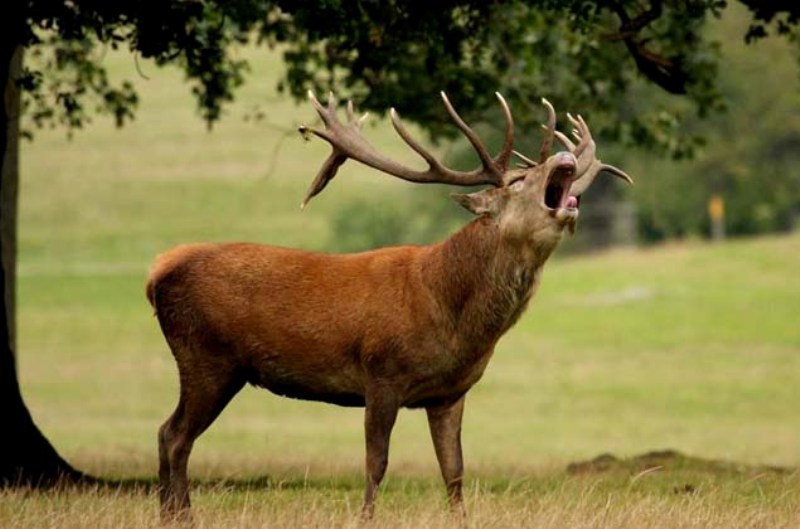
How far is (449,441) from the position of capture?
432 inches

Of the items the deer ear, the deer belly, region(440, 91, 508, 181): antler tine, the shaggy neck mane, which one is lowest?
the deer belly

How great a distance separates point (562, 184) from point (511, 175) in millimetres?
325

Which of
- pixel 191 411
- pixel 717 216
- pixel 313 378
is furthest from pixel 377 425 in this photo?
pixel 717 216

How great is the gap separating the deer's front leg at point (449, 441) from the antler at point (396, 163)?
4.18 feet

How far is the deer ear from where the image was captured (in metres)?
10.6

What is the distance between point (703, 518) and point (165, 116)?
268 ft

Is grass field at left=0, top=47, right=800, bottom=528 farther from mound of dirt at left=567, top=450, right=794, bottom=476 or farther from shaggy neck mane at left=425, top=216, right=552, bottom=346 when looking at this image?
shaggy neck mane at left=425, top=216, right=552, bottom=346

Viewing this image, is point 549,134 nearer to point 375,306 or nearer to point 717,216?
point 375,306

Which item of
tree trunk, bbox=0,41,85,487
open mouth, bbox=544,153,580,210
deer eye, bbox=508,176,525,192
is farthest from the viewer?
tree trunk, bbox=0,41,85,487

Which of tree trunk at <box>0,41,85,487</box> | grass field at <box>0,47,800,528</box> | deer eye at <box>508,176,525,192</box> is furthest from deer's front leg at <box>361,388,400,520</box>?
tree trunk at <box>0,41,85,487</box>

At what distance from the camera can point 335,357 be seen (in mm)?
10836

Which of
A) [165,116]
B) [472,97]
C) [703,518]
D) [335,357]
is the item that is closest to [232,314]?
[335,357]

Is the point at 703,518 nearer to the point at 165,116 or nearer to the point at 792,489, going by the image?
the point at 792,489

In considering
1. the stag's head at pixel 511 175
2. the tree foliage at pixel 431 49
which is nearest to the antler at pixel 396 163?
the stag's head at pixel 511 175
